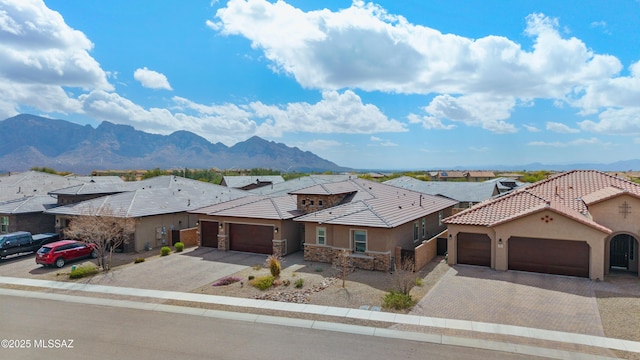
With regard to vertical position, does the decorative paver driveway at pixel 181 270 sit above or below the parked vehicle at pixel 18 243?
below

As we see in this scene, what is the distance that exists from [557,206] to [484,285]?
275 inches

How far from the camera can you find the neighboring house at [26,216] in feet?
105

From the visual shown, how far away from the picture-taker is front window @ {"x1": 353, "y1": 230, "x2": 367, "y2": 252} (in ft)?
77.2

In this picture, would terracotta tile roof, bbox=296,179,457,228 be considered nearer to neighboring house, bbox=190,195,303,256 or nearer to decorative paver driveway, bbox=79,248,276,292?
neighboring house, bbox=190,195,303,256

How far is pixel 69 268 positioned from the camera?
969 inches

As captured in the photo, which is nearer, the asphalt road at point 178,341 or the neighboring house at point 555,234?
the asphalt road at point 178,341

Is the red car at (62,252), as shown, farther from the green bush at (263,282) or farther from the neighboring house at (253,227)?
the green bush at (263,282)

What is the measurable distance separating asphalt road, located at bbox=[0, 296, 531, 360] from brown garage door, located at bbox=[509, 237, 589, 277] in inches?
430

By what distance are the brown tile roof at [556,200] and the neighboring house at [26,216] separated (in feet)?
108

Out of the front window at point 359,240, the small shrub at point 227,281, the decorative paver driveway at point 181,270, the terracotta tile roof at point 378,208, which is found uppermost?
the terracotta tile roof at point 378,208

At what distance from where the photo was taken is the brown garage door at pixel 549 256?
2062cm

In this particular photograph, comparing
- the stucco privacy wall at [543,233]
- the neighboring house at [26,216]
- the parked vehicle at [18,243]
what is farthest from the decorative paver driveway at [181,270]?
the neighboring house at [26,216]

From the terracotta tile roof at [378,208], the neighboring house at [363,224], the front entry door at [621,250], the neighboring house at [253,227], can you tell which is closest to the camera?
the front entry door at [621,250]

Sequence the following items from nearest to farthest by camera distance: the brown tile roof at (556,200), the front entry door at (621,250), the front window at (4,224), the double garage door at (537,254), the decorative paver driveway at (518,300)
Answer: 1. the decorative paver driveway at (518,300)
2. the double garage door at (537,254)
3. the front entry door at (621,250)
4. the brown tile roof at (556,200)
5. the front window at (4,224)
